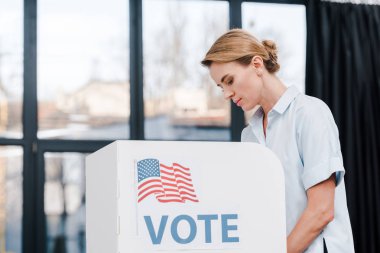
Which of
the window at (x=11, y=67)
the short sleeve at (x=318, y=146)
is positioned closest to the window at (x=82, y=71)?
the window at (x=11, y=67)

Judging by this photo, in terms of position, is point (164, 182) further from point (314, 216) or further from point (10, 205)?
point (10, 205)

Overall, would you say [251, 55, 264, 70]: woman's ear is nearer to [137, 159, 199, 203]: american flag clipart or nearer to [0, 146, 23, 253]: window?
[137, 159, 199, 203]: american flag clipart

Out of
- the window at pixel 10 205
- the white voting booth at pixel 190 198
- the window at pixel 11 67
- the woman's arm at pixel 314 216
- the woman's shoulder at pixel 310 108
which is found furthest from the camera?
the window at pixel 11 67

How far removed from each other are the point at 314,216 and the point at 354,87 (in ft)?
12.6

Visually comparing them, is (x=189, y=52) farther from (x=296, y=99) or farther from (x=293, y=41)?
(x=296, y=99)

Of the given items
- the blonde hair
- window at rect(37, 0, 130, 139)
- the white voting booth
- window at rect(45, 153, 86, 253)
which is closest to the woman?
the blonde hair

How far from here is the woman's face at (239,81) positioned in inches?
63.7

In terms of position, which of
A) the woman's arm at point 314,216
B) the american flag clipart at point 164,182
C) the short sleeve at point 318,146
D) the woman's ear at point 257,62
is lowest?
the woman's arm at point 314,216

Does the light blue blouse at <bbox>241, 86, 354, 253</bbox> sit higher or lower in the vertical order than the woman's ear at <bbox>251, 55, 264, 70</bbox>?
lower

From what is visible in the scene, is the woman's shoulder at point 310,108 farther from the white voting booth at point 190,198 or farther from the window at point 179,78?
the window at point 179,78

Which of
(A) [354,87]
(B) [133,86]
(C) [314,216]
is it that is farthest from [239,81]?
(A) [354,87]

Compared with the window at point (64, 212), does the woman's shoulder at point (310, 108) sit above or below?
above

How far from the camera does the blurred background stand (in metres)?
4.69

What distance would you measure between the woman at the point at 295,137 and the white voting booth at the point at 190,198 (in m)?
0.23
